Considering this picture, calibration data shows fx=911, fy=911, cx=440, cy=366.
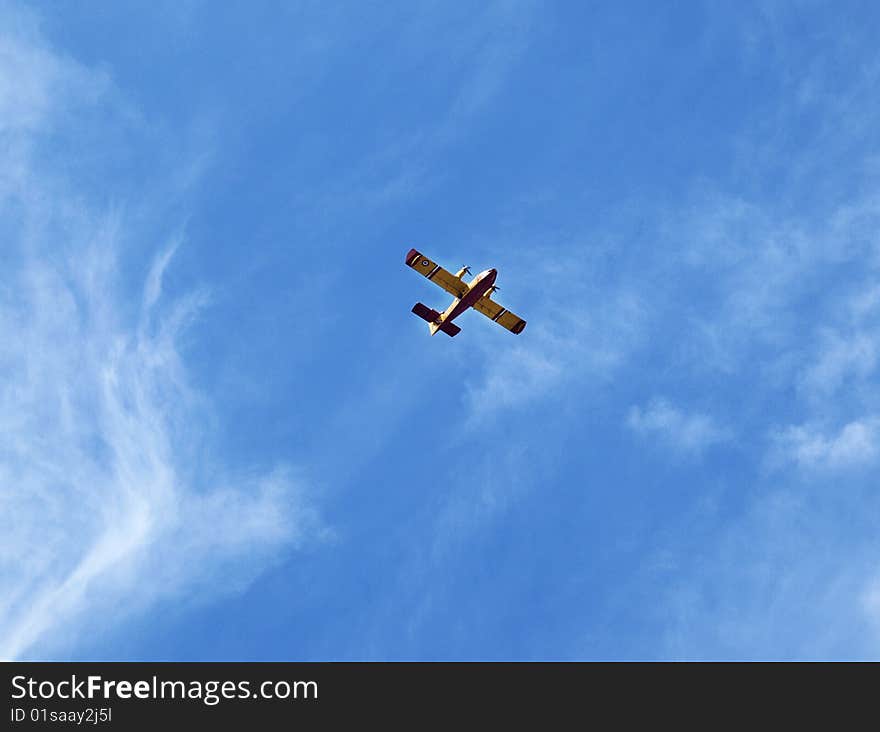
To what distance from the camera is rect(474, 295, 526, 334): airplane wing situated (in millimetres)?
112312

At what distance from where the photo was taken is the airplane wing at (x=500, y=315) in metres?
112

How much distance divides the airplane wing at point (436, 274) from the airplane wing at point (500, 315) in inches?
164

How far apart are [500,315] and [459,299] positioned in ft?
23.5

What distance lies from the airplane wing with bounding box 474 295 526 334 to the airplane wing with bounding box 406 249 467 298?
4170 millimetres

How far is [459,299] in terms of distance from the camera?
10881 centimetres

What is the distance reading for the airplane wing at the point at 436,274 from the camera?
106438 millimetres

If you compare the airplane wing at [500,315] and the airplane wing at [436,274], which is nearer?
the airplane wing at [436,274]

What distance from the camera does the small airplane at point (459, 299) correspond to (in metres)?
106

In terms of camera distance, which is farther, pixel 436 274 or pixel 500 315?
pixel 500 315

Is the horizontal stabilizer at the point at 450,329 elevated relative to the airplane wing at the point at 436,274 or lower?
lower
